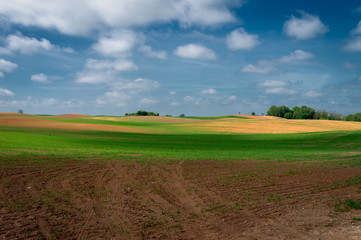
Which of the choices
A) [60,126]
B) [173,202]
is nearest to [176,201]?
[173,202]

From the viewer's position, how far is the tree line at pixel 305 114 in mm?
152900

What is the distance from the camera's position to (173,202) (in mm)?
11297

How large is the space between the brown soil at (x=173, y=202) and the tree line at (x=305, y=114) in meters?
151

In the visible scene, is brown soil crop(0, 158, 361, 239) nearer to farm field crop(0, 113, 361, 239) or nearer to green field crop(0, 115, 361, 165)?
farm field crop(0, 113, 361, 239)

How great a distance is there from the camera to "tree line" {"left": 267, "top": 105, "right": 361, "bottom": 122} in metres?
153

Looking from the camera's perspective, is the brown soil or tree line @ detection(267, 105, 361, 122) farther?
tree line @ detection(267, 105, 361, 122)

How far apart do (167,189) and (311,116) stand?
16376 centimetres

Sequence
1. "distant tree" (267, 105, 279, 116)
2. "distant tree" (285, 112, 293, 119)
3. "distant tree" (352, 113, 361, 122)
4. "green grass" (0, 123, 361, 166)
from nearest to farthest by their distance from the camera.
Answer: "green grass" (0, 123, 361, 166) → "distant tree" (352, 113, 361, 122) → "distant tree" (285, 112, 293, 119) → "distant tree" (267, 105, 279, 116)

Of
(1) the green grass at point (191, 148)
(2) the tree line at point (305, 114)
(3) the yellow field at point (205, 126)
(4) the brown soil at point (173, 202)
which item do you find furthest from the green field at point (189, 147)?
(2) the tree line at point (305, 114)

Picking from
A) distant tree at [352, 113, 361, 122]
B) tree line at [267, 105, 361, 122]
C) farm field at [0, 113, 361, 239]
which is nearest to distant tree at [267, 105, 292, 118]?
tree line at [267, 105, 361, 122]

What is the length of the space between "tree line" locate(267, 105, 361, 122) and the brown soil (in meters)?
151

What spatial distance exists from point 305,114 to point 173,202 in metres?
156

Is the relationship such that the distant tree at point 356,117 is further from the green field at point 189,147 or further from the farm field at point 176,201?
the farm field at point 176,201

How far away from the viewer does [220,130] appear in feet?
195
